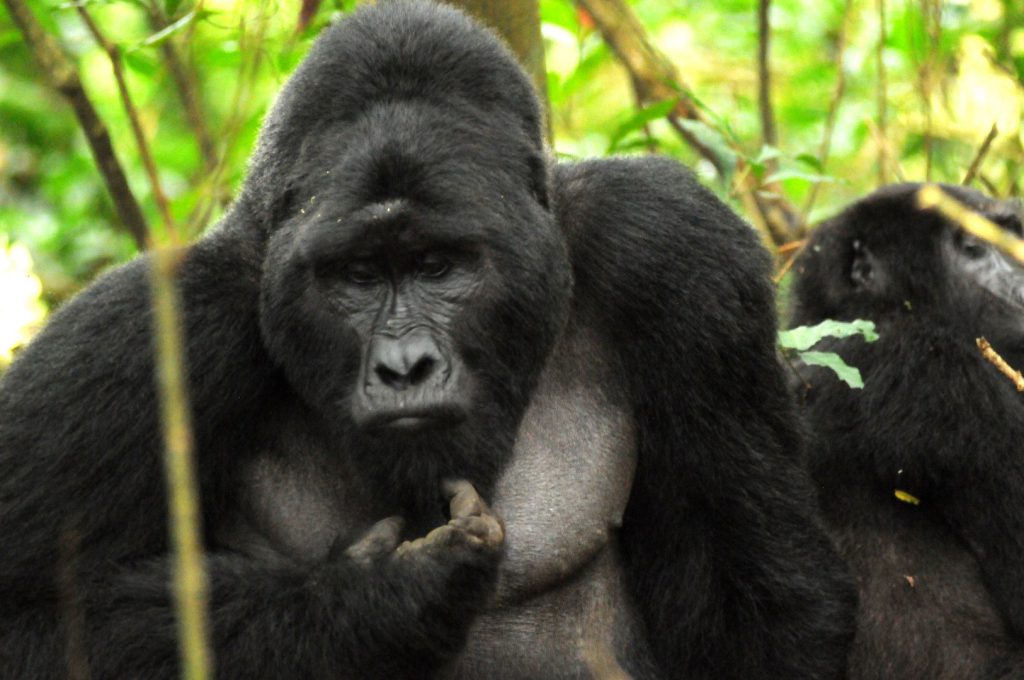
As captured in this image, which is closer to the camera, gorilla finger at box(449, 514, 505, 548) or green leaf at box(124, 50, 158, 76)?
gorilla finger at box(449, 514, 505, 548)

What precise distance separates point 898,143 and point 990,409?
13.4ft

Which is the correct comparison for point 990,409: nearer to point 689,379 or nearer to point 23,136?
point 689,379

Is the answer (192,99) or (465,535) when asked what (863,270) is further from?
(192,99)

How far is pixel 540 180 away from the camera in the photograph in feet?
11.6

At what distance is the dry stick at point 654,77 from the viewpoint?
18.8ft

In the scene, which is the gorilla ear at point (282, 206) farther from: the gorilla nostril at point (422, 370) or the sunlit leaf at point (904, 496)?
the sunlit leaf at point (904, 496)

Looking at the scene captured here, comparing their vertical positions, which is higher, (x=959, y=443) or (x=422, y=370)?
(x=422, y=370)

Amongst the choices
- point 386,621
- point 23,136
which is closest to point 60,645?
point 386,621

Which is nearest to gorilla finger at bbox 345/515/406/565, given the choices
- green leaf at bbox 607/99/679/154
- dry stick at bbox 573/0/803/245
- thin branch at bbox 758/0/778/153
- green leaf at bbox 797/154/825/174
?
green leaf at bbox 607/99/679/154

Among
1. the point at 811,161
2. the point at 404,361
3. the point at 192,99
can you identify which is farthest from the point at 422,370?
the point at 192,99

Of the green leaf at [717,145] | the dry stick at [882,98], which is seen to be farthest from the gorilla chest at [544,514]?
the dry stick at [882,98]

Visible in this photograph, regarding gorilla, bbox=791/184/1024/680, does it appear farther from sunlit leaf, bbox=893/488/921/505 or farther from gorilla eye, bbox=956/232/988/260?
gorilla eye, bbox=956/232/988/260

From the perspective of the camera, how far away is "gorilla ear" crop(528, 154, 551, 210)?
3.51 m

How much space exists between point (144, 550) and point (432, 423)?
80 cm
